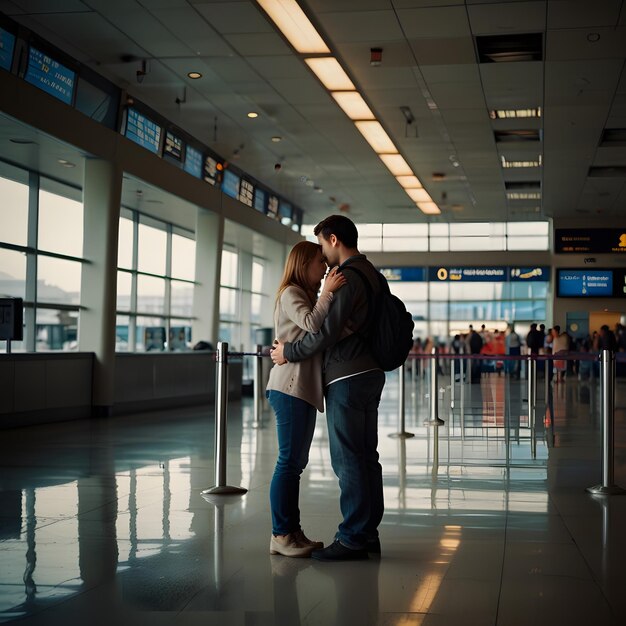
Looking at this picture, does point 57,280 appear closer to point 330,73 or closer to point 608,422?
point 330,73

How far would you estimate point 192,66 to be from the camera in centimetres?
1255

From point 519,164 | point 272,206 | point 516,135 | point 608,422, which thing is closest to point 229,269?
point 272,206

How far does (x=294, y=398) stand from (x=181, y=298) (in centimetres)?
1715

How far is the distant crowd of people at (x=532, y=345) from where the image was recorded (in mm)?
23781

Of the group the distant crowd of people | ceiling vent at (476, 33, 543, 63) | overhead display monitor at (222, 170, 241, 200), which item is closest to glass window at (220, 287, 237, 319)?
overhead display monitor at (222, 170, 241, 200)

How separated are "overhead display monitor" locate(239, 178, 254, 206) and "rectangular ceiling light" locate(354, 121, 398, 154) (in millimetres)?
4455

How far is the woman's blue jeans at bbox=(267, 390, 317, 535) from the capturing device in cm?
424

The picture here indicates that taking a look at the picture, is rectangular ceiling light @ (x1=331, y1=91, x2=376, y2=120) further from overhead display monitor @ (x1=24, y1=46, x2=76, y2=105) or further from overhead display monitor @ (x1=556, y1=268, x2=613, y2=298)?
overhead display monitor @ (x1=556, y1=268, x2=613, y2=298)

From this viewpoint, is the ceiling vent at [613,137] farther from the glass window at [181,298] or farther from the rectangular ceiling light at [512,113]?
the glass window at [181,298]

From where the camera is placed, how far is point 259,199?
75.2ft

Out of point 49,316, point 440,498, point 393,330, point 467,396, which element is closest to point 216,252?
point 49,316

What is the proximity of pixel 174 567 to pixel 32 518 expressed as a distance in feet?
5.04

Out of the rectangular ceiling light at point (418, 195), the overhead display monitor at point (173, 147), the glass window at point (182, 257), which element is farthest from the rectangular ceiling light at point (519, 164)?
the glass window at point (182, 257)

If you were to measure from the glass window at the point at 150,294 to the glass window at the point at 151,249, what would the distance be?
0.23 m
